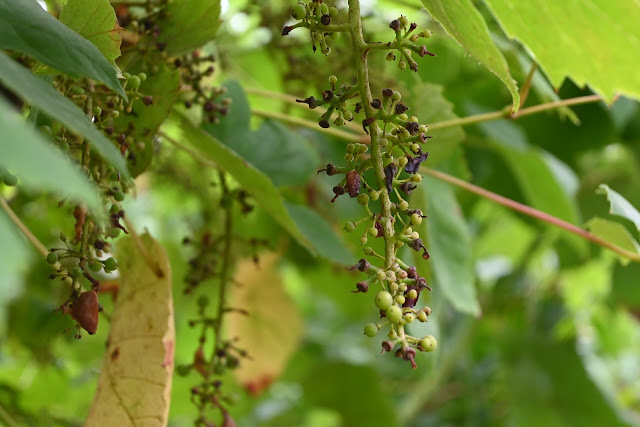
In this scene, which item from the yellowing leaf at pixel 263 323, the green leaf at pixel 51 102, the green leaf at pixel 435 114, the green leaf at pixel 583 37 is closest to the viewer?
the green leaf at pixel 51 102

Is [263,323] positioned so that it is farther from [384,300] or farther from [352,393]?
A: [384,300]

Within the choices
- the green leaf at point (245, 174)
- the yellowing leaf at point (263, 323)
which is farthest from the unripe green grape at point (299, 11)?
the yellowing leaf at point (263, 323)

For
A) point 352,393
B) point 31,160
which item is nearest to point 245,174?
point 31,160

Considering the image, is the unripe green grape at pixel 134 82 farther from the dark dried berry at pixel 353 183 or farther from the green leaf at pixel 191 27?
the dark dried berry at pixel 353 183

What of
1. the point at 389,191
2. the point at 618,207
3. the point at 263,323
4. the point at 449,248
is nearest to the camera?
the point at 389,191

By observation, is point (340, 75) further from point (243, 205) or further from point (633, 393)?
point (633, 393)
